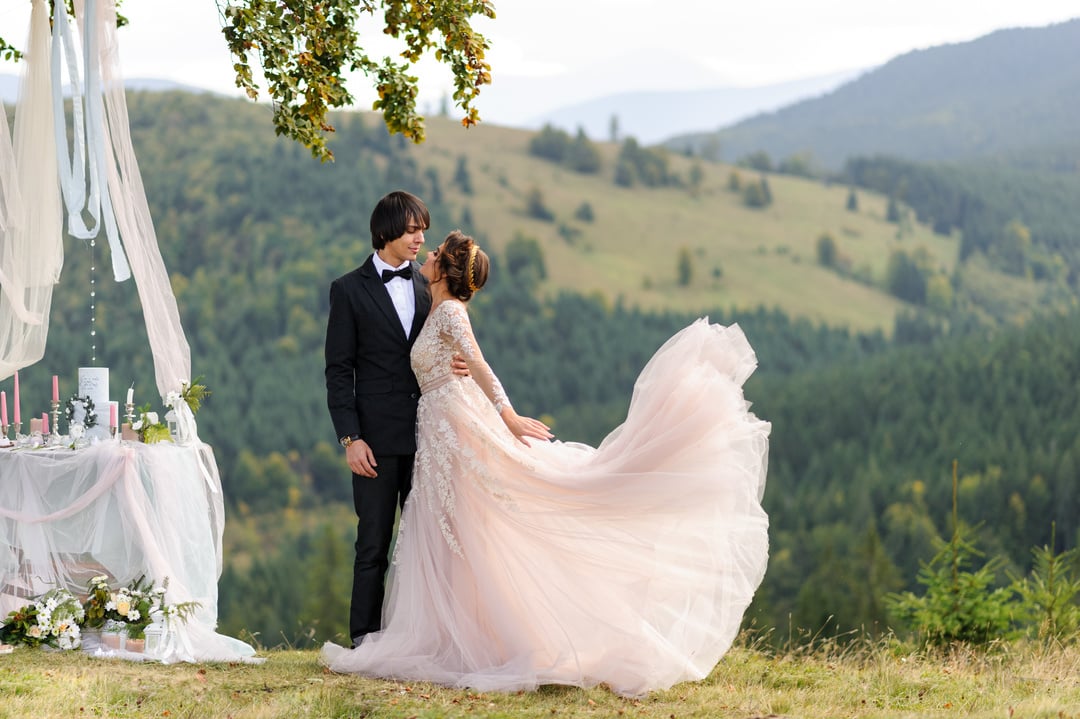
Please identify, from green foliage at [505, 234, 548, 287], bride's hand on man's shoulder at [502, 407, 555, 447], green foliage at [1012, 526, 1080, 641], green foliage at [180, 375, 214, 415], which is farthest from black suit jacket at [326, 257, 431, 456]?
green foliage at [505, 234, 548, 287]

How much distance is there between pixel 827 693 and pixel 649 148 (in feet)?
405

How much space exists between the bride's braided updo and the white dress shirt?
25cm

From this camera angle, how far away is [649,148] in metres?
126

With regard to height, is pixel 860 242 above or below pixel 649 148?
below

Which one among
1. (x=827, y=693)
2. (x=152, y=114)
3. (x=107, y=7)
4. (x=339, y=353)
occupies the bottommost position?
(x=827, y=693)

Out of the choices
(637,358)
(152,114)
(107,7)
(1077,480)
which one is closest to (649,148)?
(637,358)

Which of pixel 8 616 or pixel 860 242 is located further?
pixel 860 242

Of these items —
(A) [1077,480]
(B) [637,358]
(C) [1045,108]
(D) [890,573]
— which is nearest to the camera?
(D) [890,573]

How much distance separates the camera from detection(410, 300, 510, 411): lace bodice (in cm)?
530

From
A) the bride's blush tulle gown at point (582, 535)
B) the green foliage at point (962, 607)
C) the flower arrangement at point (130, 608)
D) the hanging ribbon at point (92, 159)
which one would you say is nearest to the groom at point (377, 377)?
the bride's blush tulle gown at point (582, 535)

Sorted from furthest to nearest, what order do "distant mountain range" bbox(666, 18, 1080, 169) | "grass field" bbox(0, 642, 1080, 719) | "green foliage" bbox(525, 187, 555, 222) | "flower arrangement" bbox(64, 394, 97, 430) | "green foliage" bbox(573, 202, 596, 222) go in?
"distant mountain range" bbox(666, 18, 1080, 169) → "green foliage" bbox(573, 202, 596, 222) → "green foliage" bbox(525, 187, 555, 222) → "flower arrangement" bbox(64, 394, 97, 430) → "grass field" bbox(0, 642, 1080, 719)

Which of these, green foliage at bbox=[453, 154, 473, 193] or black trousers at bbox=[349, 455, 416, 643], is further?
green foliage at bbox=[453, 154, 473, 193]

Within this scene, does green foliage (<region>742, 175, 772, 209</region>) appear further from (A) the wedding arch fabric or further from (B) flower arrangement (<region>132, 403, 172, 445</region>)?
(B) flower arrangement (<region>132, 403, 172, 445</region>)

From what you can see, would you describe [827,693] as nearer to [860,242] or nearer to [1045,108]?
[860,242]
